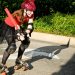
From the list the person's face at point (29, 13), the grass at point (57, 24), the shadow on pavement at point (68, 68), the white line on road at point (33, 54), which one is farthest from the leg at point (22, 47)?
the grass at point (57, 24)

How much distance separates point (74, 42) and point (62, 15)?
3.00 meters

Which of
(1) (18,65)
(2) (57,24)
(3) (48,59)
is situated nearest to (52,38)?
(2) (57,24)

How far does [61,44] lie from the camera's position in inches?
426

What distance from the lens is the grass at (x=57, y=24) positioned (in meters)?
11.8

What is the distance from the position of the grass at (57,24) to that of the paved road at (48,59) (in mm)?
1096

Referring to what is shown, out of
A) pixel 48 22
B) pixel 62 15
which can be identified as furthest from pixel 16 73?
pixel 62 15

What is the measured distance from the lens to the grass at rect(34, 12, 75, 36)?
11766mm

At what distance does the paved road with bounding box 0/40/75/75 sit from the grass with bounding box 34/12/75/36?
43.2 inches

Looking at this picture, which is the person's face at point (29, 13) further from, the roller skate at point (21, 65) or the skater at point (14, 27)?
the roller skate at point (21, 65)

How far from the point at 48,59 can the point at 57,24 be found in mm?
3818

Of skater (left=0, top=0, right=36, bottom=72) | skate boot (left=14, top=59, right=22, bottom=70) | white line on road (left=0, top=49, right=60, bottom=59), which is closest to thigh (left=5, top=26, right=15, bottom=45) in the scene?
skater (left=0, top=0, right=36, bottom=72)

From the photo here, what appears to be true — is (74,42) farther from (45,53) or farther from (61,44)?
(45,53)

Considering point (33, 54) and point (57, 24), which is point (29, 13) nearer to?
point (33, 54)

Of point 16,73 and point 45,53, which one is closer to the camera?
point 16,73
